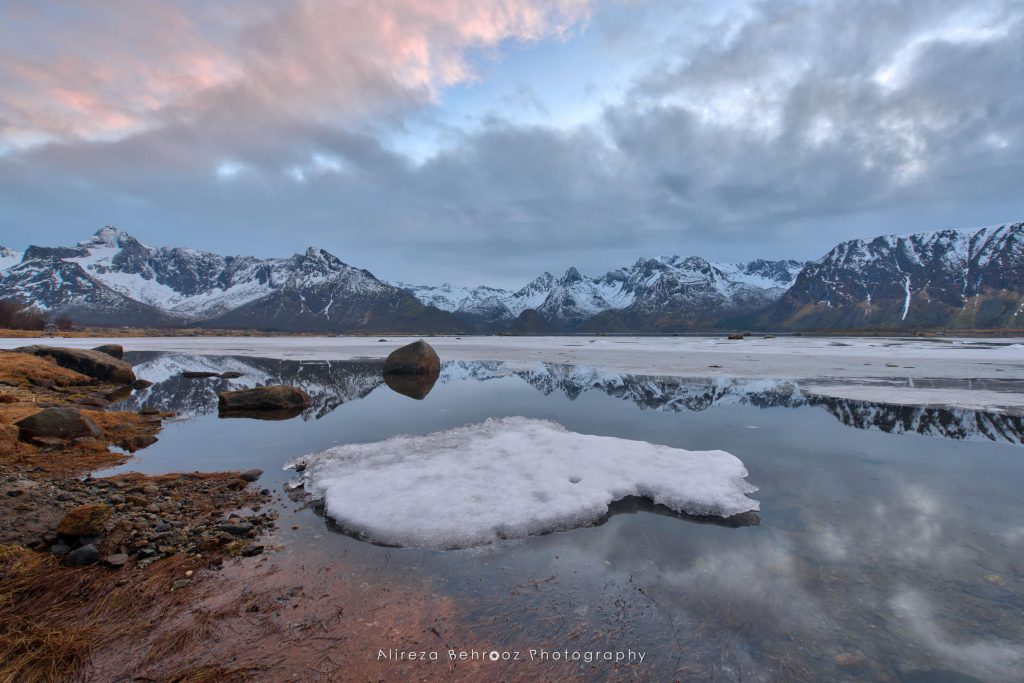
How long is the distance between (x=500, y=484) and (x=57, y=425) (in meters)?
11.7

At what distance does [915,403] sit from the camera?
1706 cm

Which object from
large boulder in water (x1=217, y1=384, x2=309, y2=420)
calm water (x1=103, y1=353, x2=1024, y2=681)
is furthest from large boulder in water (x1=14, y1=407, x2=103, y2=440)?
large boulder in water (x1=217, y1=384, x2=309, y2=420)

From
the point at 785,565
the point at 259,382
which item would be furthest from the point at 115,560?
the point at 259,382

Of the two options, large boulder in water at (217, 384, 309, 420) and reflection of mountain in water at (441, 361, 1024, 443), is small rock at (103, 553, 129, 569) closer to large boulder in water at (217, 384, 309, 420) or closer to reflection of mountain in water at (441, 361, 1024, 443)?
large boulder in water at (217, 384, 309, 420)

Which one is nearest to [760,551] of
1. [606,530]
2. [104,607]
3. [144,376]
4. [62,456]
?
[606,530]

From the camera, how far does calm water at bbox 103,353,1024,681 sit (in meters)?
4.54

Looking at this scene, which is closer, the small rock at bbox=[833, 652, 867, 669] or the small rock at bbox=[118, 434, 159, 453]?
the small rock at bbox=[833, 652, 867, 669]

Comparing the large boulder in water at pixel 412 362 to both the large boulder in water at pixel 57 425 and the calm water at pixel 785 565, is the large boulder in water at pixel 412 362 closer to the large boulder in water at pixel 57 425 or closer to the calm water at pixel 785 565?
the calm water at pixel 785 565

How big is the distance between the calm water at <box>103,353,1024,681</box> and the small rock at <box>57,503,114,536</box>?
96.0 inches

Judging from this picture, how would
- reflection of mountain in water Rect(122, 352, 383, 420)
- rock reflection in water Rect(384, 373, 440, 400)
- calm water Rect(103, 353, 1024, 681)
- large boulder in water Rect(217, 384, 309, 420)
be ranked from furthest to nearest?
rock reflection in water Rect(384, 373, 440, 400) → reflection of mountain in water Rect(122, 352, 383, 420) → large boulder in water Rect(217, 384, 309, 420) → calm water Rect(103, 353, 1024, 681)

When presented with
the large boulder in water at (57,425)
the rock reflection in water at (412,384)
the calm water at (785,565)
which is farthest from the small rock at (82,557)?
the rock reflection in water at (412,384)

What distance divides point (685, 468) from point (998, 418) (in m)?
12.5

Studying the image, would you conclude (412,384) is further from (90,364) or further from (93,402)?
(90,364)

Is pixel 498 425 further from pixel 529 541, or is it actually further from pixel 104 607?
pixel 104 607
